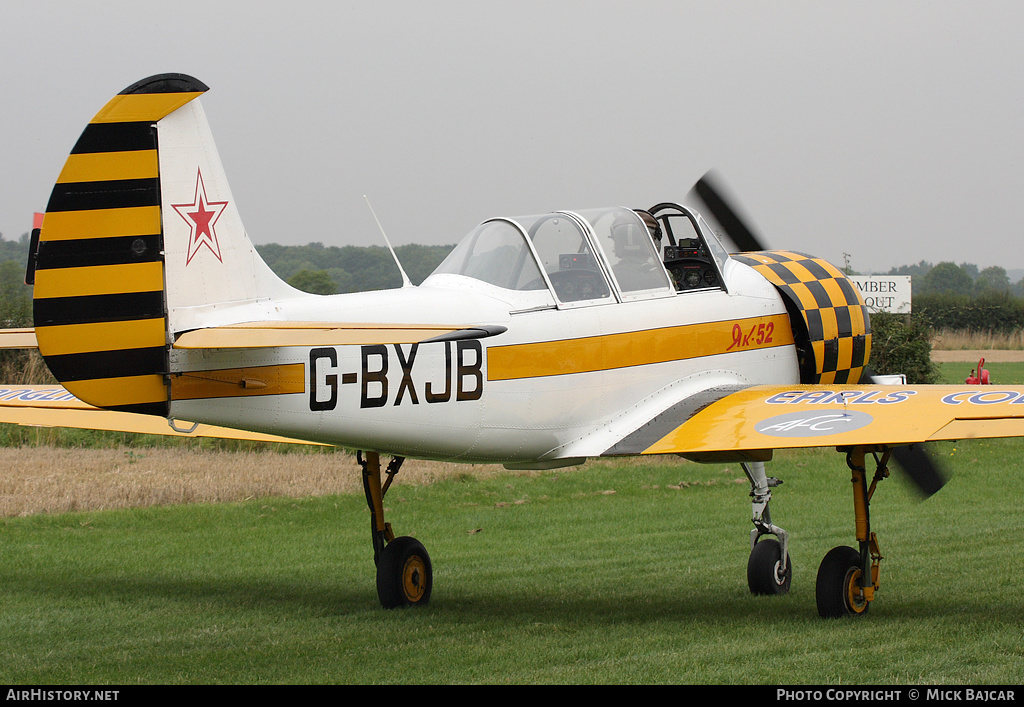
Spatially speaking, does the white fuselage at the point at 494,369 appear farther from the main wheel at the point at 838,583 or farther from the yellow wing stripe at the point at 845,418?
the main wheel at the point at 838,583

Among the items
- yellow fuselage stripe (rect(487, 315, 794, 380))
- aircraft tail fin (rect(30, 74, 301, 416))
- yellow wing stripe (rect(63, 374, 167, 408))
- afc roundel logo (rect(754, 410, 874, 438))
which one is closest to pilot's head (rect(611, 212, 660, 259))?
yellow fuselage stripe (rect(487, 315, 794, 380))

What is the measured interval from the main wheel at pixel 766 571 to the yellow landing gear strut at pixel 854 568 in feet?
4.46

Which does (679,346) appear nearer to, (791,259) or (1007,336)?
(791,259)

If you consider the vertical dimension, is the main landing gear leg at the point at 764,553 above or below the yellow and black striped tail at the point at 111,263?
below

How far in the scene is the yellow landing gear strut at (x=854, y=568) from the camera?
8.02 metres

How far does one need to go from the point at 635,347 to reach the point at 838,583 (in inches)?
87.6

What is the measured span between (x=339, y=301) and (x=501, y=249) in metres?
1.60

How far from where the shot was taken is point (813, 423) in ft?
24.7

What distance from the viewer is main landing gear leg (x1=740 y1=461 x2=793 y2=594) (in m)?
9.51

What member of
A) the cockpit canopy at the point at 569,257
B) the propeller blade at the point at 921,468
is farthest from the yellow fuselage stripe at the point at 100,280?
the propeller blade at the point at 921,468

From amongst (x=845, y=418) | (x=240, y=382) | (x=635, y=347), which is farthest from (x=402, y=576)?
(x=845, y=418)

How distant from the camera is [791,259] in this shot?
10.3 meters

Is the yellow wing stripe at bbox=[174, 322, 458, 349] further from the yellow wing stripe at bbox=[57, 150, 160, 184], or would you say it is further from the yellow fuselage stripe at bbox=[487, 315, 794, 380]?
the yellow fuselage stripe at bbox=[487, 315, 794, 380]
